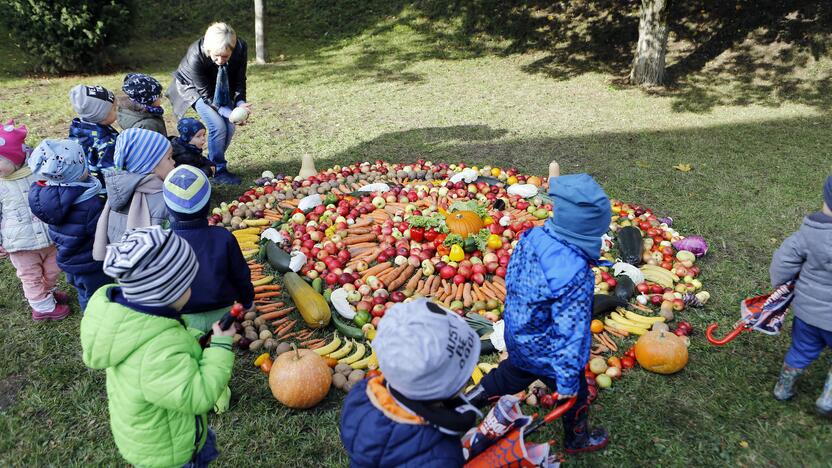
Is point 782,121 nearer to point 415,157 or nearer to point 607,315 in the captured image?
point 415,157

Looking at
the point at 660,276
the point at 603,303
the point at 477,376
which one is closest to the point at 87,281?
the point at 477,376

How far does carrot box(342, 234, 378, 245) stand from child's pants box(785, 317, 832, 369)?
145 inches

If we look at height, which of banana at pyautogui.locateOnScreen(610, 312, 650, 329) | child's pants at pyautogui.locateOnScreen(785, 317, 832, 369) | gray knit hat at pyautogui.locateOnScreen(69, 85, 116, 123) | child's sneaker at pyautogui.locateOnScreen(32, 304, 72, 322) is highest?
gray knit hat at pyautogui.locateOnScreen(69, 85, 116, 123)

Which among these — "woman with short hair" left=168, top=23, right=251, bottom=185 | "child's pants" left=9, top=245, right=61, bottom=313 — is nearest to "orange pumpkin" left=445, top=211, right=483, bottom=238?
"woman with short hair" left=168, top=23, right=251, bottom=185

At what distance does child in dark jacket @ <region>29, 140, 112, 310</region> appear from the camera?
3655mm

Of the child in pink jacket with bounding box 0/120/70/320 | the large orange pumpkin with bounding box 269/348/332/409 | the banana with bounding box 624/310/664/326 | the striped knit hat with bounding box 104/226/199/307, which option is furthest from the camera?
the banana with bounding box 624/310/664/326

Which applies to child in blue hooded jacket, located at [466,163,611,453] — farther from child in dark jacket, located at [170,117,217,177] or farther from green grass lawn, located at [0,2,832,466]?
child in dark jacket, located at [170,117,217,177]

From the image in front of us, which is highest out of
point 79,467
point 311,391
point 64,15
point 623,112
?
point 64,15

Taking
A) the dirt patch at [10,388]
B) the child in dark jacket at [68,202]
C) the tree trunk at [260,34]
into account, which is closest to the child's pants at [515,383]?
the child in dark jacket at [68,202]

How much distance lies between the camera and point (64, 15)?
11078 millimetres

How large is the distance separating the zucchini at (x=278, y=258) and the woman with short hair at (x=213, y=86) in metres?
2.21

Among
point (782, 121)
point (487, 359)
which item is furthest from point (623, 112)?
point (487, 359)

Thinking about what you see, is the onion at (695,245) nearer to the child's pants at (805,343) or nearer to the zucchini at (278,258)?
the child's pants at (805,343)

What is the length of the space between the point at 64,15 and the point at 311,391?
38.2ft
